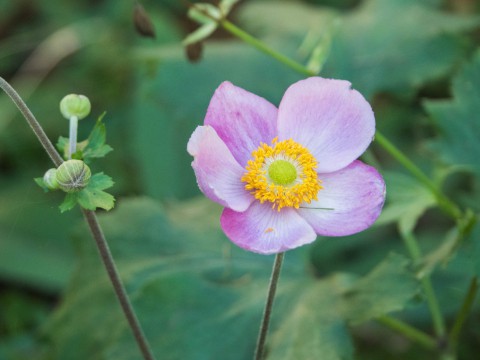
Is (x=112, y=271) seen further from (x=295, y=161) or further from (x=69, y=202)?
(x=295, y=161)

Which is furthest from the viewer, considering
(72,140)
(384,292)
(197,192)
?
(197,192)

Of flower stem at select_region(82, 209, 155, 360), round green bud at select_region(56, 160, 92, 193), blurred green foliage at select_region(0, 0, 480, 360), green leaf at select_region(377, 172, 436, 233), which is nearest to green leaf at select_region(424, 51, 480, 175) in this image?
blurred green foliage at select_region(0, 0, 480, 360)

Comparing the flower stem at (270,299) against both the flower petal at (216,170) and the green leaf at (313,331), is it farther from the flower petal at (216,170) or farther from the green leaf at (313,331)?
the green leaf at (313,331)

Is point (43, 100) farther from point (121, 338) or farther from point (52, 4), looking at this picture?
point (121, 338)

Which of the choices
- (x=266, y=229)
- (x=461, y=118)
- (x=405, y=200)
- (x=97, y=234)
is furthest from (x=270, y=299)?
(x=461, y=118)

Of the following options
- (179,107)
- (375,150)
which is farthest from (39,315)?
(375,150)

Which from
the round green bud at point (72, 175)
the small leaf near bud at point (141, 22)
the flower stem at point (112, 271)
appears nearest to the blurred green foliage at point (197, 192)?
the flower stem at point (112, 271)

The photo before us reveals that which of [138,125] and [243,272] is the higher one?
[138,125]
